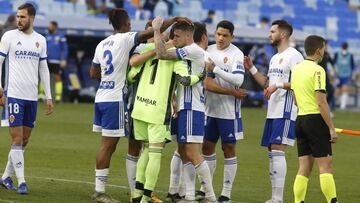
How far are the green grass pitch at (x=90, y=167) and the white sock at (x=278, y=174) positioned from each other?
36 cm

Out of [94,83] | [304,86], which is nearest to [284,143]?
[304,86]

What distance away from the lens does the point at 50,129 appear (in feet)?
74.3

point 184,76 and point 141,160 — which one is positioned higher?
point 184,76

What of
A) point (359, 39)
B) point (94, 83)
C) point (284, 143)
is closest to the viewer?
point (284, 143)

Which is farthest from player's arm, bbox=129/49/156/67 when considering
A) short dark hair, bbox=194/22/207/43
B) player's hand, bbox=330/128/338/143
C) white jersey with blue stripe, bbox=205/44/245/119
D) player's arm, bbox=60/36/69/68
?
player's arm, bbox=60/36/69/68

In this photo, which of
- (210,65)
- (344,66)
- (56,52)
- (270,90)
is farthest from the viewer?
(344,66)

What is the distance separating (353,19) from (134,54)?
115 ft

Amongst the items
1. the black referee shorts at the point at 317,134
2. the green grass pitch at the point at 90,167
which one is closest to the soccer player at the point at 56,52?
the green grass pitch at the point at 90,167

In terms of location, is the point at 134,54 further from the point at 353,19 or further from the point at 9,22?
the point at 353,19

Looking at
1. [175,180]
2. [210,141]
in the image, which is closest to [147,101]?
[175,180]

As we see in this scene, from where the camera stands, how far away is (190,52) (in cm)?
1173

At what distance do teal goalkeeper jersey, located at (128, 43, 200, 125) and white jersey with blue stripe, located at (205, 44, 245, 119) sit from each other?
1.16m

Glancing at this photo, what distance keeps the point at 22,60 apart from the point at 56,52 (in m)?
17.4

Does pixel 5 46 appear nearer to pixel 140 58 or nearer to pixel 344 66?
pixel 140 58
